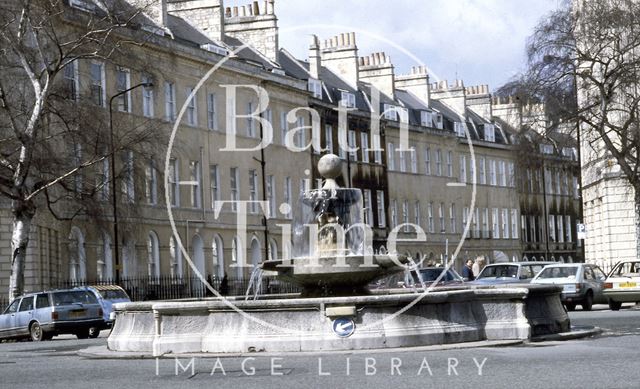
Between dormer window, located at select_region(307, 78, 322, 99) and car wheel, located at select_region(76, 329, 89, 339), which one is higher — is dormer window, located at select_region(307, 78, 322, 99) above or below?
above

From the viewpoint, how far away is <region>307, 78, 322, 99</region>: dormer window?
8038 centimetres

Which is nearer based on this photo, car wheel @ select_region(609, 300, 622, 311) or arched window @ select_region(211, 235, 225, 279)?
car wheel @ select_region(609, 300, 622, 311)

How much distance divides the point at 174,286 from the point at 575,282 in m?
20.2

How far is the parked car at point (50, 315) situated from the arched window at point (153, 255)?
20.2 meters

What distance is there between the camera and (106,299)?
42500 millimetres

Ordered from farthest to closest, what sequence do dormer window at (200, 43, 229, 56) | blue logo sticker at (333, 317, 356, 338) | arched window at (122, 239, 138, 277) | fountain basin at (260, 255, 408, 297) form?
dormer window at (200, 43, 229, 56)
arched window at (122, 239, 138, 277)
fountain basin at (260, 255, 408, 297)
blue logo sticker at (333, 317, 356, 338)

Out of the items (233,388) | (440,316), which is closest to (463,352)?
(440,316)

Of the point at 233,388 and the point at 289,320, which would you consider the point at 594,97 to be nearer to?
the point at 289,320

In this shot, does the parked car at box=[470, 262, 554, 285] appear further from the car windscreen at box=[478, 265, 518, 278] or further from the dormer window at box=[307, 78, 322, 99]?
the dormer window at box=[307, 78, 322, 99]

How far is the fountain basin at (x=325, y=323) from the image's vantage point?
2291cm

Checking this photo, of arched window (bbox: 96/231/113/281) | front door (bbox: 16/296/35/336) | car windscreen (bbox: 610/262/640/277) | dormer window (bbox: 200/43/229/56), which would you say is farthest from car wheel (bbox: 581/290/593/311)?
dormer window (bbox: 200/43/229/56)

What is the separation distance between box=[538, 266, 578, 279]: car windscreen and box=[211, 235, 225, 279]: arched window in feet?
80.1

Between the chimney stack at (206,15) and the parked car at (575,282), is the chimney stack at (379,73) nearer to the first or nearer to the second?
the chimney stack at (206,15)

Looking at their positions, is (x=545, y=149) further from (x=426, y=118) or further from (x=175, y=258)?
(x=175, y=258)
